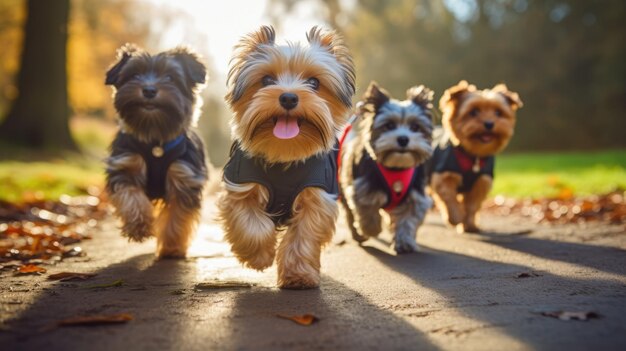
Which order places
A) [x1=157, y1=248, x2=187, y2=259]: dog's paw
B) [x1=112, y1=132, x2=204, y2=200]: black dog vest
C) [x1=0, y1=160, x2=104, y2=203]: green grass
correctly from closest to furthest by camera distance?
[x1=112, y1=132, x2=204, y2=200]: black dog vest → [x1=157, y1=248, x2=187, y2=259]: dog's paw → [x1=0, y1=160, x2=104, y2=203]: green grass

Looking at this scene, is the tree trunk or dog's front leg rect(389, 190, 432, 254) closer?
dog's front leg rect(389, 190, 432, 254)

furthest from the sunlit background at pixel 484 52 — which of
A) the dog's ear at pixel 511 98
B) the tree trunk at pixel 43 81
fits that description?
the dog's ear at pixel 511 98

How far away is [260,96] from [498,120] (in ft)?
14.6

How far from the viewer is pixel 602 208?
9156 millimetres

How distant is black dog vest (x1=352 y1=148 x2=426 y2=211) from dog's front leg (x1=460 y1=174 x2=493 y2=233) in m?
1.49

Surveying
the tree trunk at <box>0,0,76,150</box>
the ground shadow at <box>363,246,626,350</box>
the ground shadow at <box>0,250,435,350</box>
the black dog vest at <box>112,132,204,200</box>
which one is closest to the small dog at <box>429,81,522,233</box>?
the ground shadow at <box>363,246,626,350</box>

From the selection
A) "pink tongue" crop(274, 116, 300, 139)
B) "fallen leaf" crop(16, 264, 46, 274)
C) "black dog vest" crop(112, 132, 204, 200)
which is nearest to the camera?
"pink tongue" crop(274, 116, 300, 139)

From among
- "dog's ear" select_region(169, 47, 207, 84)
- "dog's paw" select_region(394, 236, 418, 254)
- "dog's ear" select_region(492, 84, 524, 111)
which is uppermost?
"dog's ear" select_region(492, 84, 524, 111)

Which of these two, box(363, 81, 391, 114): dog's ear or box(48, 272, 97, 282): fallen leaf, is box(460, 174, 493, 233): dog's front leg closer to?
box(363, 81, 391, 114): dog's ear

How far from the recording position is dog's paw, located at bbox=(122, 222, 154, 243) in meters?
5.81

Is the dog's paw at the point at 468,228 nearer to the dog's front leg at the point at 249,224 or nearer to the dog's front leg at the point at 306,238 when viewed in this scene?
the dog's front leg at the point at 306,238

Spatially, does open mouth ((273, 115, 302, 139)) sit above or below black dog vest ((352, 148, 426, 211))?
above

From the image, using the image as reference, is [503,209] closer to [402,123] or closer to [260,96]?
[402,123]

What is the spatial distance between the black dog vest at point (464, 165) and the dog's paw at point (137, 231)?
144 inches
